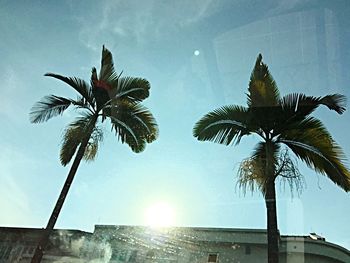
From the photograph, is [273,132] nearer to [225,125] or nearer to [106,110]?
[225,125]

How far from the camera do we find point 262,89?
9.07 metres

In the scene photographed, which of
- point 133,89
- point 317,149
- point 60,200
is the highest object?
point 133,89

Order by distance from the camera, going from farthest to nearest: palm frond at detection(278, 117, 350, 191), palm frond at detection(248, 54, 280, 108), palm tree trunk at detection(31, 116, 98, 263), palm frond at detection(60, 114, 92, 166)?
palm frond at detection(60, 114, 92, 166)
palm tree trunk at detection(31, 116, 98, 263)
palm frond at detection(248, 54, 280, 108)
palm frond at detection(278, 117, 350, 191)

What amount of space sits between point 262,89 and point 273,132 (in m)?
1.20

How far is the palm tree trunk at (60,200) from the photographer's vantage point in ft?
29.9

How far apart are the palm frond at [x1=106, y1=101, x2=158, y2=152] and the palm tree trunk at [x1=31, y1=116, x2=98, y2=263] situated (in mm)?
777

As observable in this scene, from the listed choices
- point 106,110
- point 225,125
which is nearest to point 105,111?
point 106,110

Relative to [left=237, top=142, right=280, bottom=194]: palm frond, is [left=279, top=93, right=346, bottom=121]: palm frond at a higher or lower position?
higher

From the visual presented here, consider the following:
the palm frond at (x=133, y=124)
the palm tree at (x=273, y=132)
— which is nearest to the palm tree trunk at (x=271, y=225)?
the palm tree at (x=273, y=132)

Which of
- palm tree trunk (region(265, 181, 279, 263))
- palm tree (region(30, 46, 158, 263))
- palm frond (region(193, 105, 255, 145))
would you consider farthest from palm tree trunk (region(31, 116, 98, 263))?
palm tree trunk (region(265, 181, 279, 263))

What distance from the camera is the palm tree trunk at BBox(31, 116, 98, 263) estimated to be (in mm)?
9125

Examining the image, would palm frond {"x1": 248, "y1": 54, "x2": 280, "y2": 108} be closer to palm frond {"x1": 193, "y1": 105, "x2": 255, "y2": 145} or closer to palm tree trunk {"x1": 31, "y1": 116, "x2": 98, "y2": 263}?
palm frond {"x1": 193, "y1": 105, "x2": 255, "y2": 145}

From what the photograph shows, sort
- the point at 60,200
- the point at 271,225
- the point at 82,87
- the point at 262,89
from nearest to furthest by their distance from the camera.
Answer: the point at 271,225 < the point at 262,89 < the point at 60,200 < the point at 82,87

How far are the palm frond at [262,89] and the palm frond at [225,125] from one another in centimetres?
39
